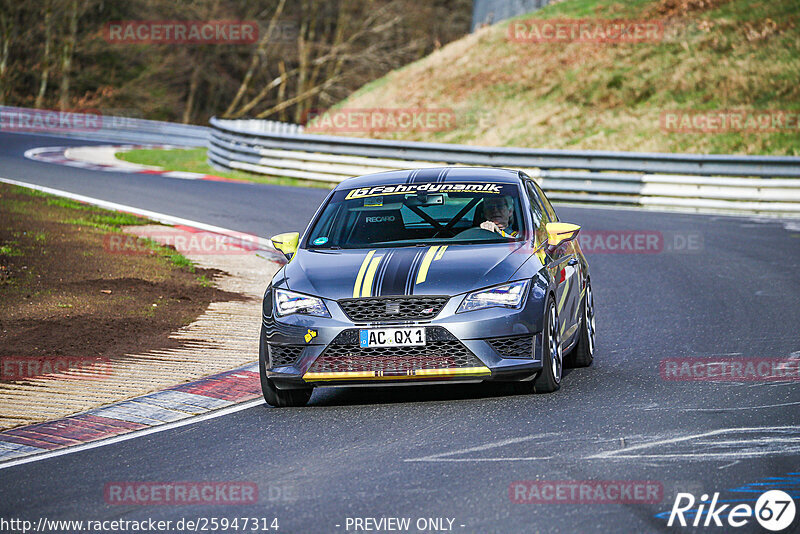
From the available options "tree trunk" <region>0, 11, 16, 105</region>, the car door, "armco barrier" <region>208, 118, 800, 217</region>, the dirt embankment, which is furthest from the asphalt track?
"tree trunk" <region>0, 11, 16, 105</region>

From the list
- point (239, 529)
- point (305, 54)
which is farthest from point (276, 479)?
point (305, 54)

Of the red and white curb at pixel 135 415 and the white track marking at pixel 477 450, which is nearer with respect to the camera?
the white track marking at pixel 477 450

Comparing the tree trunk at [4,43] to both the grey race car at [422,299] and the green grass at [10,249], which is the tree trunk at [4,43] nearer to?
the green grass at [10,249]

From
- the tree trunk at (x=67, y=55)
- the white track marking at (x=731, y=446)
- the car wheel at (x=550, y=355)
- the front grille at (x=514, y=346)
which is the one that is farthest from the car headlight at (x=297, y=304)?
the tree trunk at (x=67, y=55)

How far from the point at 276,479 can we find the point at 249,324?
17.8 feet

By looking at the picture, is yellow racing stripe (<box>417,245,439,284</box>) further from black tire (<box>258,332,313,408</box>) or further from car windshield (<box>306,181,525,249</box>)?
black tire (<box>258,332,313,408</box>)

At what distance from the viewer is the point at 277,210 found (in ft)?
68.9

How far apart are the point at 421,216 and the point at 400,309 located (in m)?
1.52

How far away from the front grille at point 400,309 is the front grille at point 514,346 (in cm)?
42

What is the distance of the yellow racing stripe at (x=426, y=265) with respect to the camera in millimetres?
7981

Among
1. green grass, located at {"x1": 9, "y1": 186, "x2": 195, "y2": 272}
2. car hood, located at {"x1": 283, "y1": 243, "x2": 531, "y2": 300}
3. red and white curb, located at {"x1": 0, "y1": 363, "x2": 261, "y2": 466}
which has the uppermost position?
car hood, located at {"x1": 283, "y1": 243, "x2": 531, "y2": 300}

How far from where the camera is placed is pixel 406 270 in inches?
318

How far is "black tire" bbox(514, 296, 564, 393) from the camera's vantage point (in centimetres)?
813

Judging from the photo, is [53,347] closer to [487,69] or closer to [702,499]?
[702,499]
